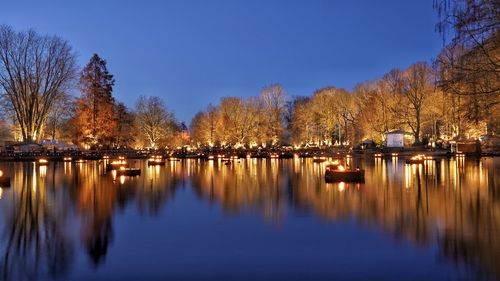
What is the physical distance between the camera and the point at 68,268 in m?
8.76

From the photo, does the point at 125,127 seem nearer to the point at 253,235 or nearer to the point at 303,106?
the point at 303,106

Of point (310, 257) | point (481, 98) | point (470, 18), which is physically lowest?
point (310, 257)

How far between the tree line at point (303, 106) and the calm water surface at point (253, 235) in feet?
18.4

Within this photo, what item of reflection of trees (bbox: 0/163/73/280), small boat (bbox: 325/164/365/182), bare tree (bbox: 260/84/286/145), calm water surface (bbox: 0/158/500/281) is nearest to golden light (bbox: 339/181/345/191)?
small boat (bbox: 325/164/365/182)

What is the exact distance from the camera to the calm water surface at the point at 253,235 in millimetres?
8562

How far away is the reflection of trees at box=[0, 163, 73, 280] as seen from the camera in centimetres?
864

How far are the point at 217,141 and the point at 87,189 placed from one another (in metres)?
78.1

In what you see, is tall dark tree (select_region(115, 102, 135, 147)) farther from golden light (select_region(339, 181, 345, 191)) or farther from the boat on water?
golden light (select_region(339, 181, 345, 191))

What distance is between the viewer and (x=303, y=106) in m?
98.5

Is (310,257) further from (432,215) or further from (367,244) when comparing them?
(432,215)

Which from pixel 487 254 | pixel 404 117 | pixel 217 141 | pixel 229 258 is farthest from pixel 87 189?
pixel 217 141

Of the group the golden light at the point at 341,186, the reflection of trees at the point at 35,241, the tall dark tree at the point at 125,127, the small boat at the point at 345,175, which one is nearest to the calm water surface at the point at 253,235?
the reflection of trees at the point at 35,241

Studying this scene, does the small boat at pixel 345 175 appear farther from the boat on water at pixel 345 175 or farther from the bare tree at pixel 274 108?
the bare tree at pixel 274 108

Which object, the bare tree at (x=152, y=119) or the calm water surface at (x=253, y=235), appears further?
the bare tree at (x=152, y=119)
